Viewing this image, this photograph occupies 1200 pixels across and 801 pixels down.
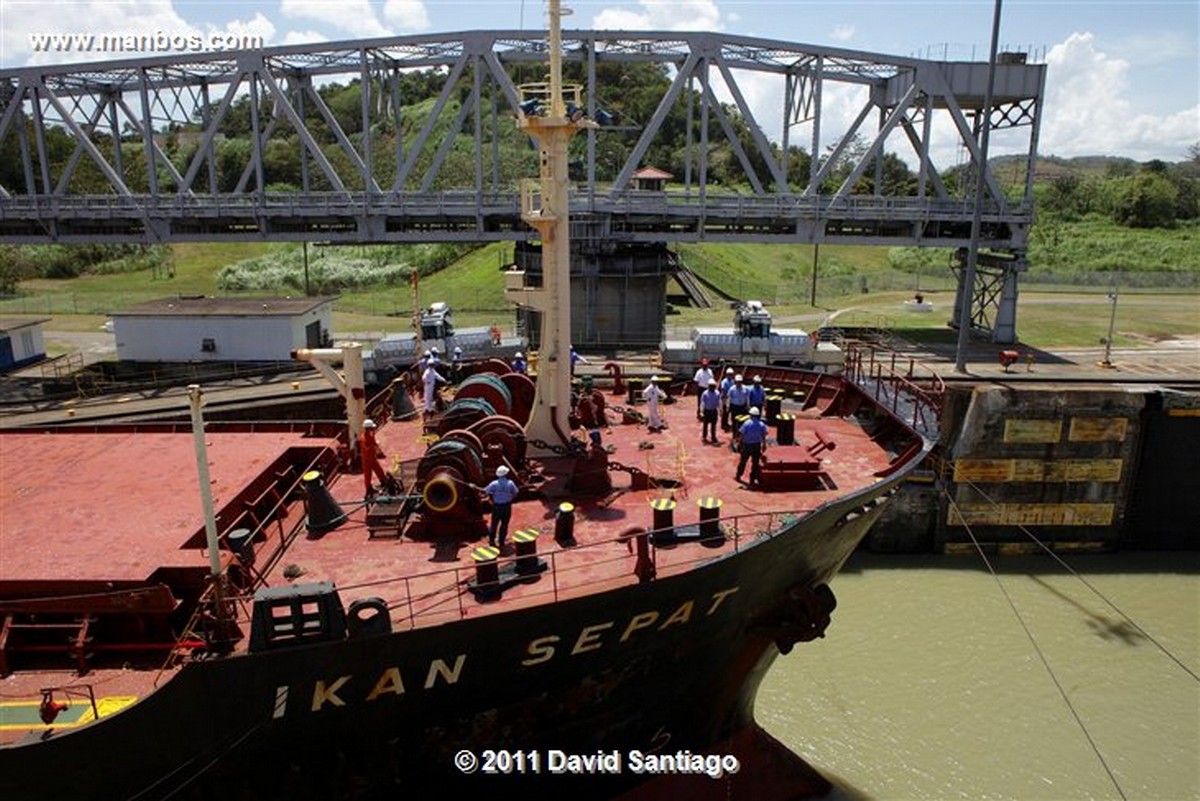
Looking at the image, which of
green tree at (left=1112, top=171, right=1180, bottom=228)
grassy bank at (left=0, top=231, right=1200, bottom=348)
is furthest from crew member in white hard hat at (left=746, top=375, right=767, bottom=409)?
green tree at (left=1112, top=171, right=1180, bottom=228)

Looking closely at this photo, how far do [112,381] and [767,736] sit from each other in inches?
1030

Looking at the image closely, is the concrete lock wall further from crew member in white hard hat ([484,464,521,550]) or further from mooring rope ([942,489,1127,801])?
crew member in white hard hat ([484,464,521,550])

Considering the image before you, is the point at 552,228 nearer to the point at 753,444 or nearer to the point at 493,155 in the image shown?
the point at 753,444

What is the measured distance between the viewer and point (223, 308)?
30.7 metres

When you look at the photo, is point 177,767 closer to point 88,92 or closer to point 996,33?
point 996,33

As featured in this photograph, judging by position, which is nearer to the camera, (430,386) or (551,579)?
(551,579)

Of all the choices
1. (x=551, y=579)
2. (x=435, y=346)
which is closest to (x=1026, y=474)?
(x=551, y=579)

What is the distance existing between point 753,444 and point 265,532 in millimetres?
6746

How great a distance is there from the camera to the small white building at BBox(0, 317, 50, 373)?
3048 cm

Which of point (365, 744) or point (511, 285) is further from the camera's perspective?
point (511, 285)

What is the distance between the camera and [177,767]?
7844 millimetres

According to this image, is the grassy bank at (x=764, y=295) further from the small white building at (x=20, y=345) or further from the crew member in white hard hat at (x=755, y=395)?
the crew member in white hard hat at (x=755, y=395)

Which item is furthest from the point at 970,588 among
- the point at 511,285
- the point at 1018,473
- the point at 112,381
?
the point at 112,381

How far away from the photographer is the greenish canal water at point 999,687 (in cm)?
1341
